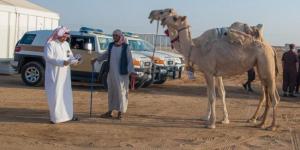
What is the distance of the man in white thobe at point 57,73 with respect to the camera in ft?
34.9

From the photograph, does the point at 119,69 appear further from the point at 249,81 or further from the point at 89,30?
the point at 249,81

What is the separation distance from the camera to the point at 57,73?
10805 millimetres

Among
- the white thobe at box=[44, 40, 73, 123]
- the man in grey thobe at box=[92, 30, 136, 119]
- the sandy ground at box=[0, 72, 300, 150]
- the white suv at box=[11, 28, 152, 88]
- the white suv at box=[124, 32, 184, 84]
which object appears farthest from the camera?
the white suv at box=[124, 32, 184, 84]

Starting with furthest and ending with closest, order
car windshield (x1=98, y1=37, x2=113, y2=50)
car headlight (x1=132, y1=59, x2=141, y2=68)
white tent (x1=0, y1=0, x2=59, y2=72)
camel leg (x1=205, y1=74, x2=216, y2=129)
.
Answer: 1. white tent (x1=0, y1=0, x2=59, y2=72)
2. car windshield (x1=98, y1=37, x2=113, y2=50)
3. car headlight (x1=132, y1=59, x2=141, y2=68)
4. camel leg (x1=205, y1=74, x2=216, y2=129)

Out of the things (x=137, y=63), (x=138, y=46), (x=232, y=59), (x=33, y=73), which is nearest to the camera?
(x=232, y=59)

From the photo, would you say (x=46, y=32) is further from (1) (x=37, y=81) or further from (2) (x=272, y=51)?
(2) (x=272, y=51)

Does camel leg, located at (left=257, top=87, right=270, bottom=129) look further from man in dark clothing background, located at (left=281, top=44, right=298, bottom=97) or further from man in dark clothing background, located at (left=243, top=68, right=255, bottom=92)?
man in dark clothing background, located at (left=281, top=44, right=298, bottom=97)

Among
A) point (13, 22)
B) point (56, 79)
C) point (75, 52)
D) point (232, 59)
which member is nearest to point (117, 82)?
point (56, 79)

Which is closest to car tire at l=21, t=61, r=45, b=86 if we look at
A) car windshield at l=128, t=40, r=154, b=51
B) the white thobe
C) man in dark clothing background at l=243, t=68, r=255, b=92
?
car windshield at l=128, t=40, r=154, b=51

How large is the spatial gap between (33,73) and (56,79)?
817cm

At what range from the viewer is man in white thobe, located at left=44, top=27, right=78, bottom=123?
10648 millimetres

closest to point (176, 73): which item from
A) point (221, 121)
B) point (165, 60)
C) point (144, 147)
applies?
point (165, 60)

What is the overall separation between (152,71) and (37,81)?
408cm

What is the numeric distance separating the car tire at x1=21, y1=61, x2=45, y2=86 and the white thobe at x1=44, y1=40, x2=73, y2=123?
7.69 meters
